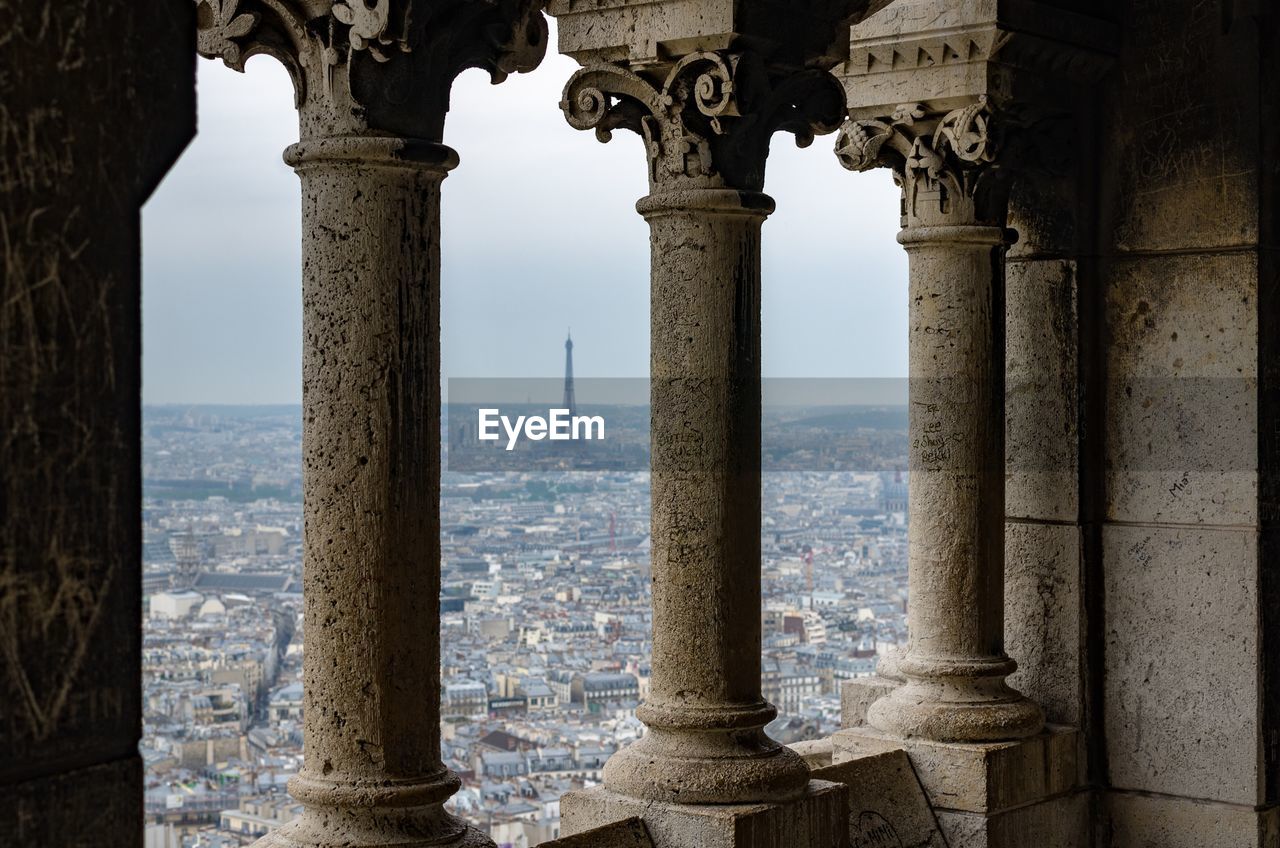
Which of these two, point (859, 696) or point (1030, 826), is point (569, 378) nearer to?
point (859, 696)

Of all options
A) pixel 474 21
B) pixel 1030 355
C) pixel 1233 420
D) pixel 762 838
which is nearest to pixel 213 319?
pixel 474 21

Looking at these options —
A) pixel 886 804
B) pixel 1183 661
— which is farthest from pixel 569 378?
pixel 1183 661

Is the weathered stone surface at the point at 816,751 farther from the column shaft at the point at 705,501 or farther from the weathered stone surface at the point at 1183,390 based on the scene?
the weathered stone surface at the point at 1183,390

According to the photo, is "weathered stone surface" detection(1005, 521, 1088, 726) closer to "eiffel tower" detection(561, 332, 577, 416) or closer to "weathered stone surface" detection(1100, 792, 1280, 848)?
"weathered stone surface" detection(1100, 792, 1280, 848)

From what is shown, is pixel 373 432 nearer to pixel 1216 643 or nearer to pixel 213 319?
pixel 213 319

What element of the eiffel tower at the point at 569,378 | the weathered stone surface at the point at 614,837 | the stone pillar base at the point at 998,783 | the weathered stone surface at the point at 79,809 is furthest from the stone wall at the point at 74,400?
the eiffel tower at the point at 569,378
